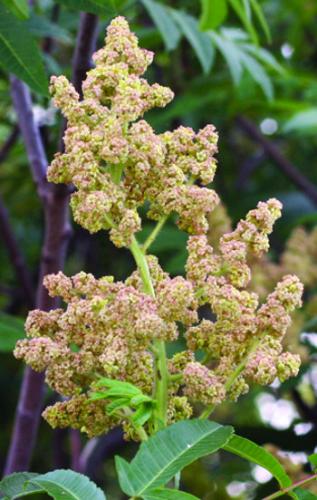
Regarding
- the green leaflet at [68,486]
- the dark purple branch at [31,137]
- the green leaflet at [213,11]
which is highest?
the green leaflet at [213,11]

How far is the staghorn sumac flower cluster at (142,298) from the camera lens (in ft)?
3.81

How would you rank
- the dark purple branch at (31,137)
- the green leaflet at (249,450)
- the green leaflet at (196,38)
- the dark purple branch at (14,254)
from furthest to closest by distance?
the dark purple branch at (14,254), the green leaflet at (196,38), the dark purple branch at (31,137), the green leaflet at (249,450)

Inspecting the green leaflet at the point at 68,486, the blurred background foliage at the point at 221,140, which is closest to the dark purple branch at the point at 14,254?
the blurred background foliage at the point at 221,140

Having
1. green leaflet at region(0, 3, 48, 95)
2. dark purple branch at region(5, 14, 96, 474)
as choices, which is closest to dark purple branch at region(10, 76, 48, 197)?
dark purple branch at region(5, 14, 96, 474)

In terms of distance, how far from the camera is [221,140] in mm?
4590

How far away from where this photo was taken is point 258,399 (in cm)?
476

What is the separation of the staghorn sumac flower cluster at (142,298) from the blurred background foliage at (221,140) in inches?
18.3

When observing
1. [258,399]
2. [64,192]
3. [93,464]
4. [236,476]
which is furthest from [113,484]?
[64,192]

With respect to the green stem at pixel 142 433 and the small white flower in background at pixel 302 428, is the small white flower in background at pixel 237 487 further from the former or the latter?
the green stem at pixel 142 433

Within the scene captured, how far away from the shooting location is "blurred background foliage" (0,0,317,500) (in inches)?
92.3

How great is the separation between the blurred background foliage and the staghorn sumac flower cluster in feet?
1.52

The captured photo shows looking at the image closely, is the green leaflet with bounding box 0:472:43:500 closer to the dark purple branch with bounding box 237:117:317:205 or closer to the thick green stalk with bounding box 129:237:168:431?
the thick green stalk with bounding box 129:237:168:431

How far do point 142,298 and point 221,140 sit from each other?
3.49 m

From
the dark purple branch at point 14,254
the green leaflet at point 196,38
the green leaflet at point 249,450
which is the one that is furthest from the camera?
the dark purple branch at point 14,254
